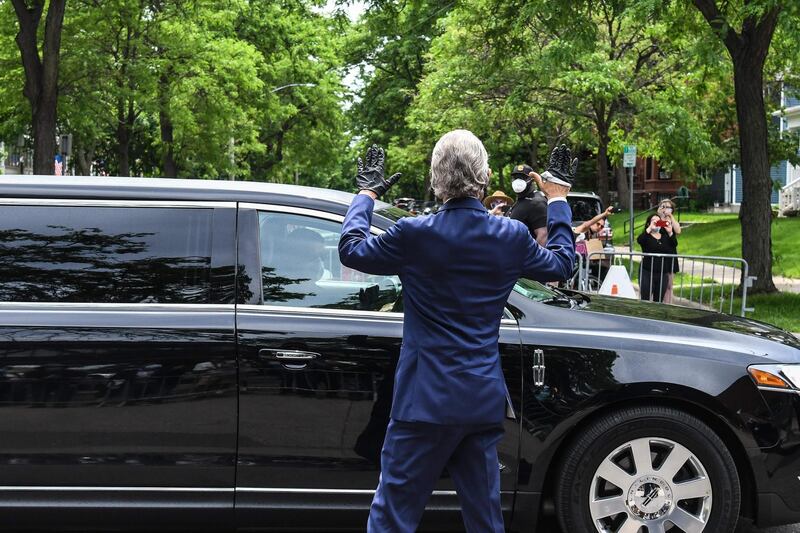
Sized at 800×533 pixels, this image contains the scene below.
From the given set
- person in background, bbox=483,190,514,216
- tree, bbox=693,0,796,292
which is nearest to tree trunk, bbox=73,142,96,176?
person in background, bbox=483,190,514,216

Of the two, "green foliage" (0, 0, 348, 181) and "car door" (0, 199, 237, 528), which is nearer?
"car door" (0, 199, 237, 528)

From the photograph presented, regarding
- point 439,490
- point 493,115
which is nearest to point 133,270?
point 439,490

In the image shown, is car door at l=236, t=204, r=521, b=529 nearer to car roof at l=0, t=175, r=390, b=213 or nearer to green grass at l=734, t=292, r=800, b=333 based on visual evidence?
car roof at l=0, t=175, r=390, b=213

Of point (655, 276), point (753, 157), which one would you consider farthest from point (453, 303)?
point (753, 157)

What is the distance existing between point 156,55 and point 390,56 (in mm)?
24259

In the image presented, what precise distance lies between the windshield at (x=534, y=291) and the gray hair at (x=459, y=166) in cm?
121

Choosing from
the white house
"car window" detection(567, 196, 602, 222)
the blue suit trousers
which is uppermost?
the white house

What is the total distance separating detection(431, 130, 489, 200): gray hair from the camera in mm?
3117

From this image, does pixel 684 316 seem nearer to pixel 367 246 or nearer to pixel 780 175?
pixel 367 246

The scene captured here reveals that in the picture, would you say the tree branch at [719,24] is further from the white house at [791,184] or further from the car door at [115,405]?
the white house at [791,184]

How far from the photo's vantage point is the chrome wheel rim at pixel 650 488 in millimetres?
4090

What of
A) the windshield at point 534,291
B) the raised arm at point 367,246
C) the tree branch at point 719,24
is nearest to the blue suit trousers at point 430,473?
the raised arm at point 367,246

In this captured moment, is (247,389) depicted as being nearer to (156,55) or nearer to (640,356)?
(640,356)

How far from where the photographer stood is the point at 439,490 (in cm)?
407
